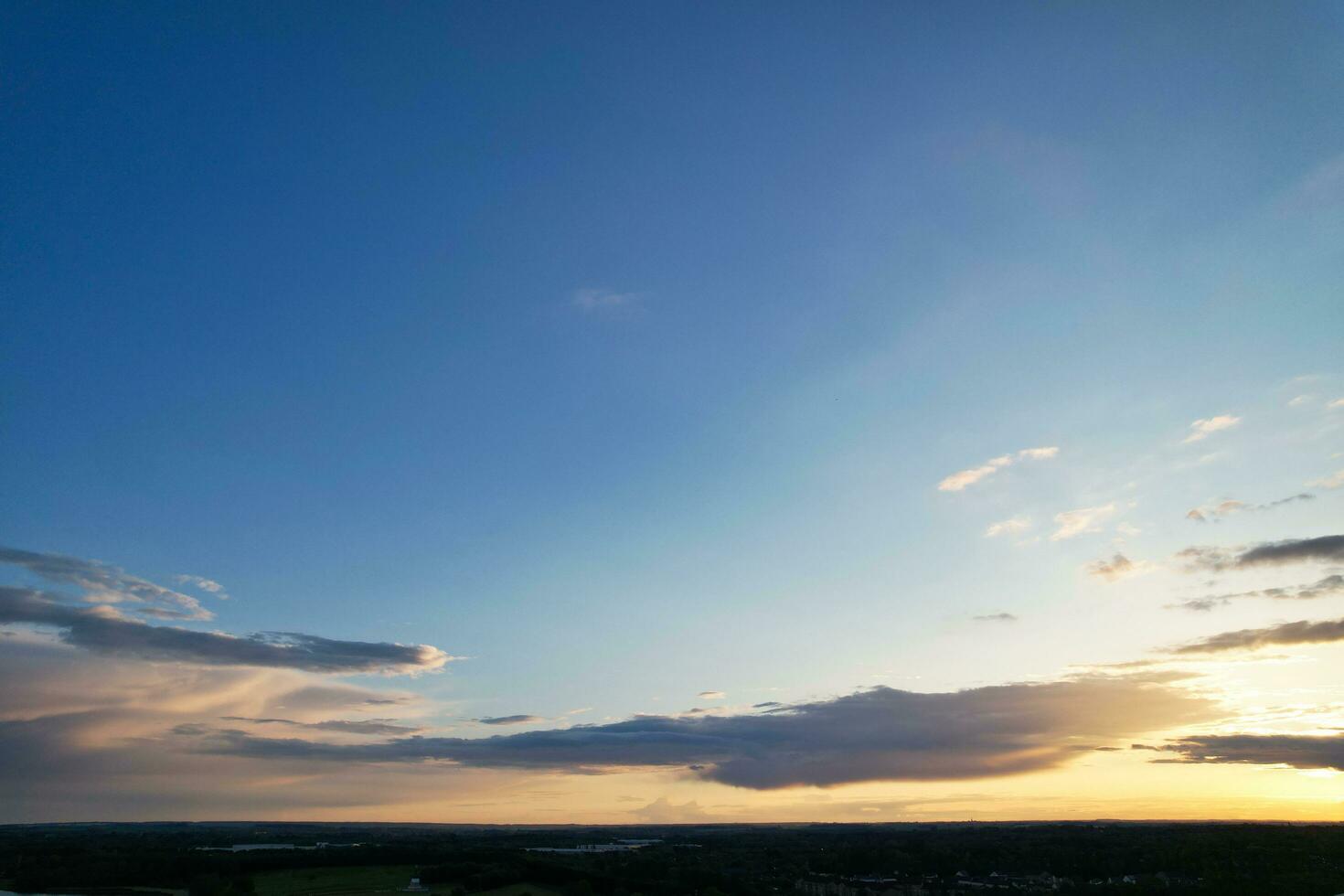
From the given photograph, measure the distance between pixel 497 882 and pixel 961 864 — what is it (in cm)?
7065

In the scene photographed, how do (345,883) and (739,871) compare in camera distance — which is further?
(739,871)

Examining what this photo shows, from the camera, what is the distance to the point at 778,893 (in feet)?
281

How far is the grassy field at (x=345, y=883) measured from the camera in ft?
255

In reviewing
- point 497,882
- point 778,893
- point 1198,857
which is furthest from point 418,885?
point 1198,857

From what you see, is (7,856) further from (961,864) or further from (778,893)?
(961,864)

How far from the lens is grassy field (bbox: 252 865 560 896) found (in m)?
77.8

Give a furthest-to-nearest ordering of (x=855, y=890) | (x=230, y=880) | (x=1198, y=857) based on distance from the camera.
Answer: (x=1198, y=857), (x=855, y=890), (x=230, y=880)

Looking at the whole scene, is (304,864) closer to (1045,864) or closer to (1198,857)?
(1045,864)

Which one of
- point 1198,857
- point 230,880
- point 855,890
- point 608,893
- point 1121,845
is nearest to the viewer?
point 230,880

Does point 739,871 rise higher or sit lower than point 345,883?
lower

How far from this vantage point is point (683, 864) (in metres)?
108

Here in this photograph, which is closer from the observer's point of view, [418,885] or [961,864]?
[418,885]

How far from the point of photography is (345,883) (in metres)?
84.4

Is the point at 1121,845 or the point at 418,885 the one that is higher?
the point at 418,885
